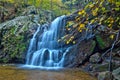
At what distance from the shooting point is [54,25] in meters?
18.5

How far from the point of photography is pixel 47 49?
16.2m

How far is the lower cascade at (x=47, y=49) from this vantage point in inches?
600

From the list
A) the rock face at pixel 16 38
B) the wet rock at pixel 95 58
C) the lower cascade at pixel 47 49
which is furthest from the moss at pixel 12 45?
the wet rock at pixel 95 58

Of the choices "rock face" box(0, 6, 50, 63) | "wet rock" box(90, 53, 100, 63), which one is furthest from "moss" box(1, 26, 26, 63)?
"wet rock" box(90, 53, 100, 63)

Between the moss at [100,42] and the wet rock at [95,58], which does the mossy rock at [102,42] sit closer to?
the moss at [100,42]

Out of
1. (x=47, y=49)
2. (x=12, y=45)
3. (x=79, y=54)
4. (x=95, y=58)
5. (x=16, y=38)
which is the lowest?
(x=95, y=58)

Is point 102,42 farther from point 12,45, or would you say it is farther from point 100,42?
point 12,45

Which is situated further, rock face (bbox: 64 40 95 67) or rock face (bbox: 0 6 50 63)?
rock face (bbox: 0 6 50 63)

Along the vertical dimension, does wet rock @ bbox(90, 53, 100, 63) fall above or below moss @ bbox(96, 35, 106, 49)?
below

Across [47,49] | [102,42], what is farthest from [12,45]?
[102,42]

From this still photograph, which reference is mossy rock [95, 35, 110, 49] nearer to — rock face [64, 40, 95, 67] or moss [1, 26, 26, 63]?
rock face [64, 40, 95, 67]

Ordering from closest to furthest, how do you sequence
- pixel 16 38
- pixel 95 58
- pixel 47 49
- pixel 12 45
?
pixel 95 58, pixel 47 49, pixel 12 45, pixel 16 38

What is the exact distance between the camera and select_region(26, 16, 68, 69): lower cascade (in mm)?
15242

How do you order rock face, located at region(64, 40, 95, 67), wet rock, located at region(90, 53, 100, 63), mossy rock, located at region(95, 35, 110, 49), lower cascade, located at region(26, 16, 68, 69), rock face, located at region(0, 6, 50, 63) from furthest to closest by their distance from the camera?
rock face, located at region(0, 6, 50, 63)
lower cascade, located at region(26, 16, 68, 69)
rock face, located at region(64, 40, 95, 67)
mossy rock, located at region(95, 35, 110, 49)
wet rock, located at region(90, 53, 100, 63)
